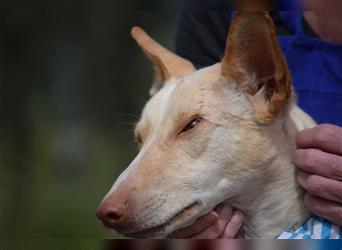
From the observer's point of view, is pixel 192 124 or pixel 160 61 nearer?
pixel 192 124

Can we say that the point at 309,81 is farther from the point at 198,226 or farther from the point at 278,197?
the point at 198,226

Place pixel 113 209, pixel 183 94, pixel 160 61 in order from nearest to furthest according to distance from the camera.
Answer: pixel 113 209 → pixel 183 94 → pixel 160 61

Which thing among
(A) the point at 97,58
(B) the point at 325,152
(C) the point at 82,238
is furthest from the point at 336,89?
(C) the point at 82,238

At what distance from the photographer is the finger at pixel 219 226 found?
127 cm

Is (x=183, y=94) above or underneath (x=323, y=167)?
above

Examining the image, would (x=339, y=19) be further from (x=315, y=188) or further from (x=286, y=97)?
(x=315, y=188)

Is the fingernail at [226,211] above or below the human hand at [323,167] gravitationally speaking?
below

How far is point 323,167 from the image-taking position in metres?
1.20

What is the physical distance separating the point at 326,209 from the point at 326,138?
0.48ft

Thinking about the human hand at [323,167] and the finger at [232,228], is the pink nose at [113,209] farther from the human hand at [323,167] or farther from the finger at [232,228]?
the human hand at [323,167]

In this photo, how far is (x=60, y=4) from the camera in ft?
4.61

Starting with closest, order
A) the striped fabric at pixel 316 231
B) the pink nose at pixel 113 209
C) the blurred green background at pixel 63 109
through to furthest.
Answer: the pink nose at pixel 113 209 → the striped fabric at pixel 316 231 → the blurred green background at pixel 63 109

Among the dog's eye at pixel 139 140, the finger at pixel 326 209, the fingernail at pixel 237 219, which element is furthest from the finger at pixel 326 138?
the dog's eye at pixel 139 140

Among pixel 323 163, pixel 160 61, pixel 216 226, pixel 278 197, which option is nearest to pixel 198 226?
pixel 216 226
